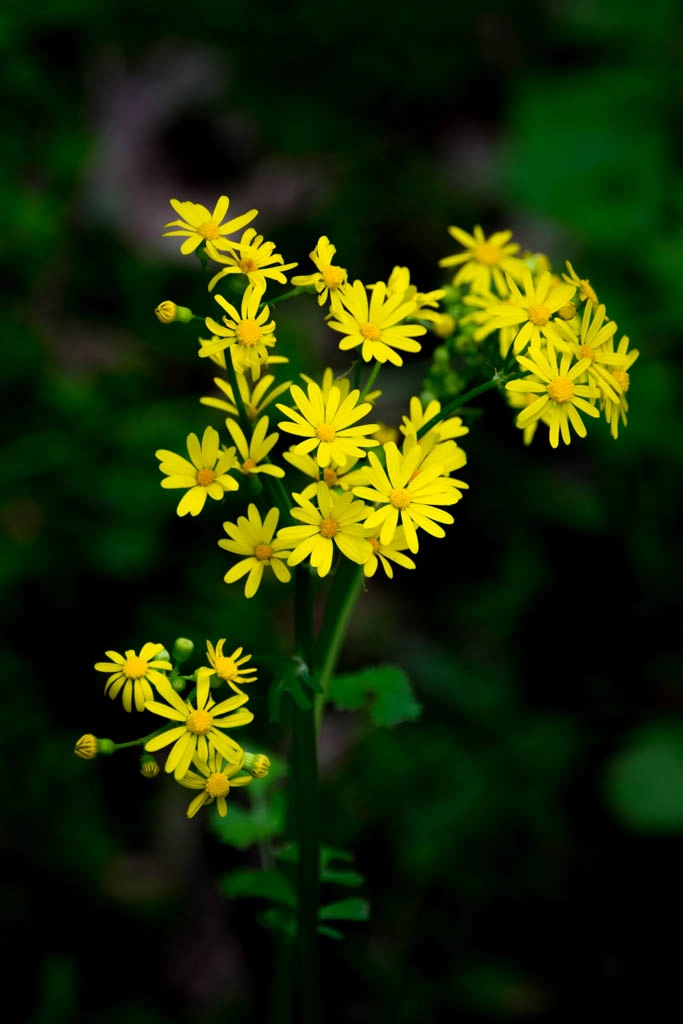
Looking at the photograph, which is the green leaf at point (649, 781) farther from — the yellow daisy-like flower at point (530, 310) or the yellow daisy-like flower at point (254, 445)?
the yellow daisy-like flower at point (254, 445)

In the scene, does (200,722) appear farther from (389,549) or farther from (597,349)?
(597,349)

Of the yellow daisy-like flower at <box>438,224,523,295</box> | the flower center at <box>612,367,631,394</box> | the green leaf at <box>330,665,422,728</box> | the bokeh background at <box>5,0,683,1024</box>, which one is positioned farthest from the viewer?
the bokeh background at <box>5,0,683,1024</box>

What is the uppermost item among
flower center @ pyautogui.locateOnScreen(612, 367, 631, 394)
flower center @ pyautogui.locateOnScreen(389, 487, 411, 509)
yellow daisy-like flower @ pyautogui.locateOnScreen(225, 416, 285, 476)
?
flower center @ pyautogui.locateOnScreen(612, 367, 631, 394)

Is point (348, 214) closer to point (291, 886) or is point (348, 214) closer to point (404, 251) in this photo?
point (404, 251)

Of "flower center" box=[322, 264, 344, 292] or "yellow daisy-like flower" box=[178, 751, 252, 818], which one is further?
"flower center" box=[322, 264, 344, 292]

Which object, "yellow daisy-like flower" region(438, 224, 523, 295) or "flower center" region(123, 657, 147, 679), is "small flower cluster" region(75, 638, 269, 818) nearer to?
"flower center" region(123, 657, 147, 679)

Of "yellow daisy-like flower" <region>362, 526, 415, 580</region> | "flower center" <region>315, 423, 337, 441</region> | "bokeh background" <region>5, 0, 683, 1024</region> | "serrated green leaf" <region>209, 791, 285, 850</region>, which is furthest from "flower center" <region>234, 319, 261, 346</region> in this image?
"bokeh background" <region>5, 0, 683, 1024</region>

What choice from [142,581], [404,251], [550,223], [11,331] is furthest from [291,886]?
[550,223]
